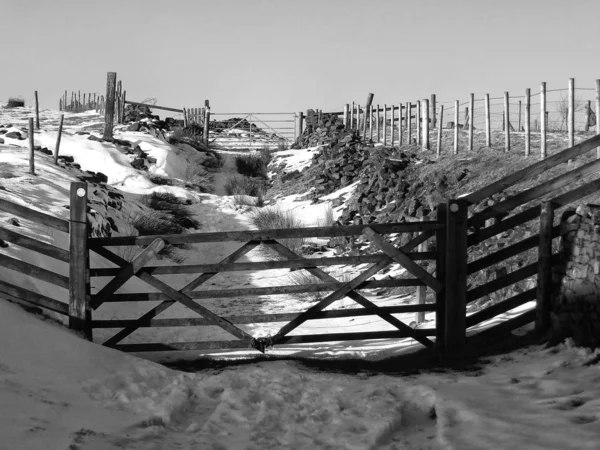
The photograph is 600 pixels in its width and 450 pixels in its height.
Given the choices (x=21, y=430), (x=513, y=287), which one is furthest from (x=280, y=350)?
(x=21, y=430)

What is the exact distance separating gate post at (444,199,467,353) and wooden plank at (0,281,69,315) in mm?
3670

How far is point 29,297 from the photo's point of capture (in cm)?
662

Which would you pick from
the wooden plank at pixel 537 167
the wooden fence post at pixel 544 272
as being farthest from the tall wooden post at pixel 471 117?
the wooden fence post at pixel 544 272

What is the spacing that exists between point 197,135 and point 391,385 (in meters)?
29.5

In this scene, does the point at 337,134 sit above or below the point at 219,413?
above

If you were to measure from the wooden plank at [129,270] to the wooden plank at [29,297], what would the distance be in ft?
0.98

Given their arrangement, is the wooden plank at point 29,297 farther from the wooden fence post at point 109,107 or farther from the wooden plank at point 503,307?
the wooden fence post at point 109,107

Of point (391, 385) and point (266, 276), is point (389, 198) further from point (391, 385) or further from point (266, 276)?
point (391, 385)

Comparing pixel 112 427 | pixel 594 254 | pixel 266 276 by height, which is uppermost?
pixel 594 254

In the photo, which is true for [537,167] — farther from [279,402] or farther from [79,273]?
[79,273]

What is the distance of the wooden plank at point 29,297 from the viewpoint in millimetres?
6586

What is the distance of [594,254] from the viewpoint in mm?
6172

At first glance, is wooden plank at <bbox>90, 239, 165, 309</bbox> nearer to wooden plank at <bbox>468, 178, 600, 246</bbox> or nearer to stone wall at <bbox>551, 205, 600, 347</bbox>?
wooden plank at <bbox>468, 178, 600, 246</bbox>

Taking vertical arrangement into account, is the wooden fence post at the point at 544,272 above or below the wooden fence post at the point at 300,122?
below
